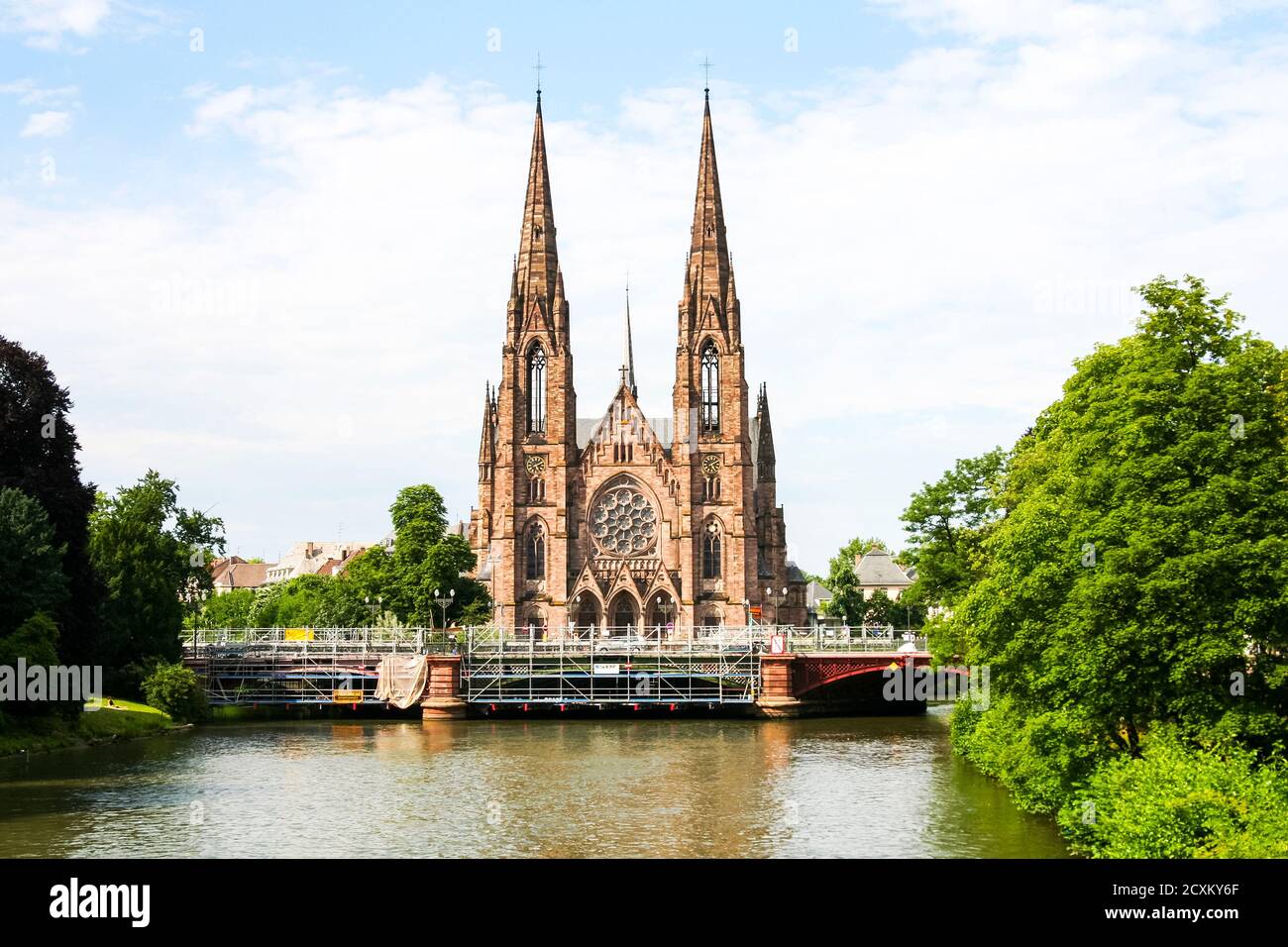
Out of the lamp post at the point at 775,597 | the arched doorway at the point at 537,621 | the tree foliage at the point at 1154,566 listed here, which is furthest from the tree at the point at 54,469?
the lamp post at the point at 775,597

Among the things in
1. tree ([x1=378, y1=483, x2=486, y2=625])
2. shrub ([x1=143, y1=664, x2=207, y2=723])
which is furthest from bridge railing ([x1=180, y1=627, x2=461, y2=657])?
shrub ([x1=143, y1=664, x2=207, y2=723])

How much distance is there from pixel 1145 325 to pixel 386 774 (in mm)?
28121

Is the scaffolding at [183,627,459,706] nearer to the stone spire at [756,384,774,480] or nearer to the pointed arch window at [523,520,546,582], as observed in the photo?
the pointed arch window at [523,520,546,582]

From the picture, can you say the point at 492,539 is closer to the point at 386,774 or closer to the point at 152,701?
the point at 152,701

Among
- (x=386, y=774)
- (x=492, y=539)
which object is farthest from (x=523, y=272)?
(x=386, y=774)

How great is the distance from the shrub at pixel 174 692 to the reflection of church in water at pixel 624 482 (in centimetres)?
3111

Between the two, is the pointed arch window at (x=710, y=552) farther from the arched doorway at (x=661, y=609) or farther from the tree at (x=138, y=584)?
the tree at (x=138, y=584)

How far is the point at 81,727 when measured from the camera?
56.2 meters

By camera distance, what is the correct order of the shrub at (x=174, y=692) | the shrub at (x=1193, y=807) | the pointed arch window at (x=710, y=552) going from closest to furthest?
the shrub at (x=1193, y=807), the shrub at (x=174, y=692), the pointed arch window at (x=710, y=552)

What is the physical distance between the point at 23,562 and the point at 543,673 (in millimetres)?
28555

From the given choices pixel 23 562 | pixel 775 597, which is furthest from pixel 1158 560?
pixel 775 597

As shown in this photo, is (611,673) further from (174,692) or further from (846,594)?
(846,594)

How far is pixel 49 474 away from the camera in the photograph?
5725 cm

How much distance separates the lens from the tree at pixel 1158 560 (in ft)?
93.8
